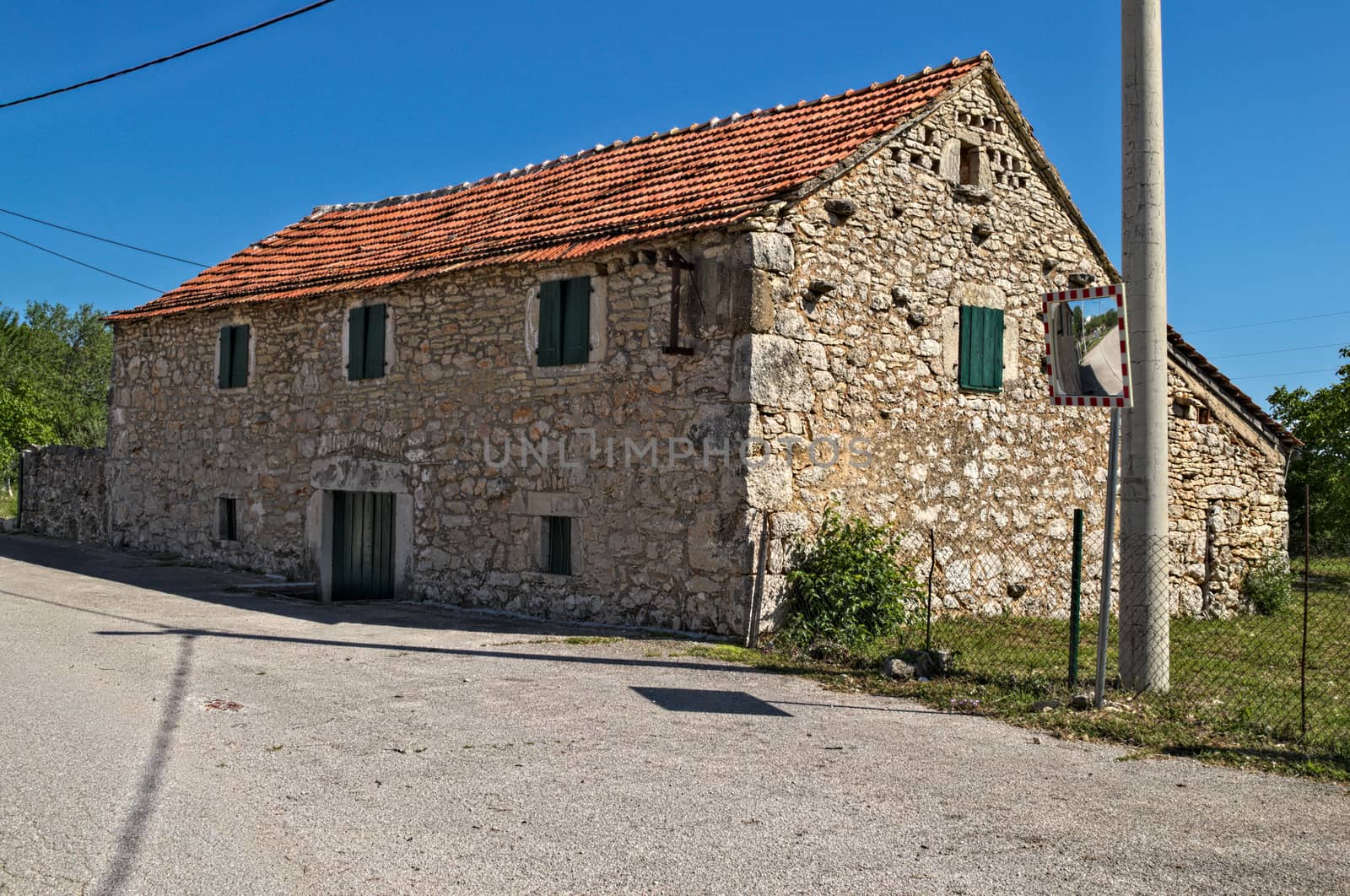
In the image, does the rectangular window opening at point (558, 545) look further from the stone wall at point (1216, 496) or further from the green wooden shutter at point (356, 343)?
the stone wall at point (1216, 496)

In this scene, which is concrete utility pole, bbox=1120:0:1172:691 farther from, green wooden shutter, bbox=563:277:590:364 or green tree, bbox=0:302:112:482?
green tree, bbox=0:302:112:482

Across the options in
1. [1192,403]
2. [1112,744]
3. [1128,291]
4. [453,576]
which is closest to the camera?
[1112,744]

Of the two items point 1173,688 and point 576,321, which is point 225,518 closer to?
point 576,321

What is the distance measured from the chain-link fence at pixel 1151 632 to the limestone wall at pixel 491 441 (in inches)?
97.8

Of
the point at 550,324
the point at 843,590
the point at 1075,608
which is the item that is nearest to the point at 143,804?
the point at 1075,608

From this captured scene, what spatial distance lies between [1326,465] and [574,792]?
66.6 ft

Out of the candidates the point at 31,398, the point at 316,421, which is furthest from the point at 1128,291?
the point at 31,398

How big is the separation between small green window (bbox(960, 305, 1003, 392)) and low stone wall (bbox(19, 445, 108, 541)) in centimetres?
1456

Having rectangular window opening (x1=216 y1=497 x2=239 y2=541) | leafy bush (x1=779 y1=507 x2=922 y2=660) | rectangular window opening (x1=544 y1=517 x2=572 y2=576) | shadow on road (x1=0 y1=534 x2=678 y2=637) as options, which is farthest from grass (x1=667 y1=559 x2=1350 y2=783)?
rectangular window opening (x1=216 y1=497 x2=239 y2=541)

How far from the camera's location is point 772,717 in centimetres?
705

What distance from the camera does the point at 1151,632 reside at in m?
7.58

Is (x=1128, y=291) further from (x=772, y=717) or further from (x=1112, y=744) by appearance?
(x=772, y=717)

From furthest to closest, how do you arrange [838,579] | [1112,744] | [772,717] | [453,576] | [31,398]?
[31,398] → [453,576] → [838,579] → [772,717] → [1112,744]

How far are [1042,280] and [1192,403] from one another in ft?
10.2
